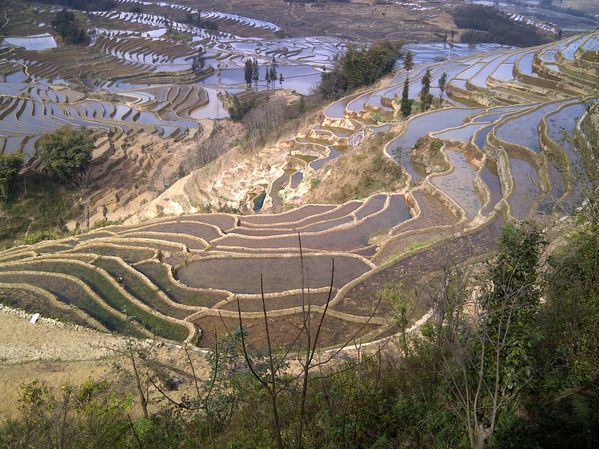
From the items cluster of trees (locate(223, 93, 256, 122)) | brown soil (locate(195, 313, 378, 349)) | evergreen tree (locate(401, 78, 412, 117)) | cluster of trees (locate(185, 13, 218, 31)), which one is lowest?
cluster of trees (locate(223, 93, 256, 122))

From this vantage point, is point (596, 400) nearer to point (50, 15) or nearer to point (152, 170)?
point (152, 170)

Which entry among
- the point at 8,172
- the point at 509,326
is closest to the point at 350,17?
the point at 8,172

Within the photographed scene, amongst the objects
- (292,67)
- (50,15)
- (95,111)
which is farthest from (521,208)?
(50,15)

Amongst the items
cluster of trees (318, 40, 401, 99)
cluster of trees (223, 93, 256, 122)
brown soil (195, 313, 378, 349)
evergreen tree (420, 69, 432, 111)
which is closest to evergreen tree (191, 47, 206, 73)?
cluster of trees (223, 93, 256, 122)

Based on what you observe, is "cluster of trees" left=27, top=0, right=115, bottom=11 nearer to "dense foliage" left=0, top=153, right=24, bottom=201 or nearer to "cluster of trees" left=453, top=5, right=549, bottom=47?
"cluster of trees" left=453, top=5, right=549, bottom=47

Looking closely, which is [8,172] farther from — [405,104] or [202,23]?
[202,23]

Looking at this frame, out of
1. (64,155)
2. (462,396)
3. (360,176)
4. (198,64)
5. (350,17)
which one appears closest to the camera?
(462,396)
